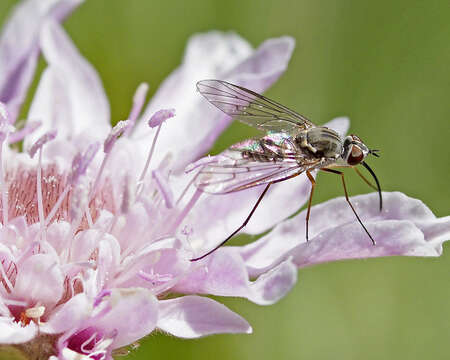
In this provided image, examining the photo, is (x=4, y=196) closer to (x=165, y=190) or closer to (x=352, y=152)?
(x=165, y=190)

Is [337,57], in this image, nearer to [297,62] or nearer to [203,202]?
[297,62]

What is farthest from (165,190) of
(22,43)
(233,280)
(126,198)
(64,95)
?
(22,43)

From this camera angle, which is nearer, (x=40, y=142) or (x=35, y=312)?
(x=35, y=312)

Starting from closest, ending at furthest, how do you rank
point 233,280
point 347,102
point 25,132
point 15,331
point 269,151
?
1. point 15,331
2. point 233,280
3. point 269,151
4. point 25,132
5. point 347,102

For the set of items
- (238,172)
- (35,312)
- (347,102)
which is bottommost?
(347,102)

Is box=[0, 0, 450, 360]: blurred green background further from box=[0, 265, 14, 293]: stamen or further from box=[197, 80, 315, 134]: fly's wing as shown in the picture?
box=[0, 265, 14, 293]: stamen

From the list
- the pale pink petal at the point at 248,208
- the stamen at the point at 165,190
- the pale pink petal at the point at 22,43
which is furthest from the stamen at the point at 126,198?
the pale pink petal at the point at 22,43

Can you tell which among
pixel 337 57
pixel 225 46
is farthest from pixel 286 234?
pixel 337 57

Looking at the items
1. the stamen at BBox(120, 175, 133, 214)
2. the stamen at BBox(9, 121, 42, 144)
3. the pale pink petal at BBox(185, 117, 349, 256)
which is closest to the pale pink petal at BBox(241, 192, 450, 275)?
the pale pink petal at BBox(185, 117, 349, 256)
